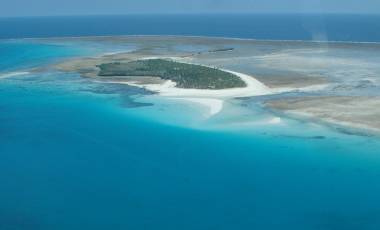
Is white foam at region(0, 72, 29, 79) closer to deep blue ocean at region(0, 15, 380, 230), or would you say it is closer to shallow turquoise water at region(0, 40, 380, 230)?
deep blue ocean at region(0, 15, 380, 230)

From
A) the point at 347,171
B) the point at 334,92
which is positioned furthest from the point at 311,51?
the point at 347,171

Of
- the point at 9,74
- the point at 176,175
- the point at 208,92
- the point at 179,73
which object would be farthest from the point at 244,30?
the point at 176,175

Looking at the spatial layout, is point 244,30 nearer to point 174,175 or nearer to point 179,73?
point 179,73

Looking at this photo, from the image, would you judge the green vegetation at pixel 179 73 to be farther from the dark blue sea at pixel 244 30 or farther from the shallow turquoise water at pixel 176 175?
the dark blue sea at pixel 244 30

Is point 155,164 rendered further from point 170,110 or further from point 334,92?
A: point 334,92

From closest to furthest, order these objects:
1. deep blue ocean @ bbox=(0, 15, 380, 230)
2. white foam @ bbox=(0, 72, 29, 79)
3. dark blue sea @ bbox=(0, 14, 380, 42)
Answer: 1. deep blue ocean @ bbox=(0, 15, 380, 230)
2. white foam @ bbox=(0, 72, 29, 79)
3. dark blue sea @ bbox=(0, 14, 380, 42)

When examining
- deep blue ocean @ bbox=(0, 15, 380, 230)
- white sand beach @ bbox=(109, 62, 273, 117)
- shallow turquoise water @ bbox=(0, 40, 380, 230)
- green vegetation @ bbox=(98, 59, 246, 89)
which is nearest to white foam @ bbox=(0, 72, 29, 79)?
green vegetation @ bbox=(98, 59, 246, 89)

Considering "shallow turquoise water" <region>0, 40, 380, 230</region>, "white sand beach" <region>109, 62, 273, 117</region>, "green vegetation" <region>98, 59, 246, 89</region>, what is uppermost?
"green vegetation" <region>98, 59, 246, 89</region>

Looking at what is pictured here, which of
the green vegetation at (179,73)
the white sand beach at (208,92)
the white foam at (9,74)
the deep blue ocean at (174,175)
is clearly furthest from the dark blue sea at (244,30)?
the deep blue ocean at (174,175)
